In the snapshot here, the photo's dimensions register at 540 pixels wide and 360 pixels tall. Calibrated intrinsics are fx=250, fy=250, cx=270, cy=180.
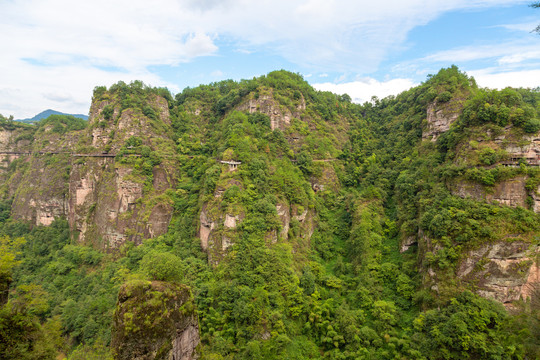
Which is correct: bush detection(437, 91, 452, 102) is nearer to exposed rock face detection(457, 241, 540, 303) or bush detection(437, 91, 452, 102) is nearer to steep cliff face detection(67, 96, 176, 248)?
exposed rock face detection(457, 241, 540, 303)

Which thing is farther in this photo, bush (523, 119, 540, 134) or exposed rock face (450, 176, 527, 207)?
bush (523, 119, 540, 134)

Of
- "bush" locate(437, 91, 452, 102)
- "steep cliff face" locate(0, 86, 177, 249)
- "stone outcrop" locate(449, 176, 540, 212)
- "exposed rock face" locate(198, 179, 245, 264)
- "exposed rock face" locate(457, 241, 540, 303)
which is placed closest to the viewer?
"exposed rock face" locate(457, 241, 540, 303)

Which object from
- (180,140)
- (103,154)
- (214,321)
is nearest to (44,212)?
(103,154)

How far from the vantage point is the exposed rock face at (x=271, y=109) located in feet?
173

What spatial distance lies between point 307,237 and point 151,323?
3148 centimetres

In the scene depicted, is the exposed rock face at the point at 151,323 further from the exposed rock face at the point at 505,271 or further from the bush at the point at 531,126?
the bush at the point at 531,126

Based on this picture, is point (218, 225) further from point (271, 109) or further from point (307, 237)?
point (271, 109)

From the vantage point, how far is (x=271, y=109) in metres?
52.6

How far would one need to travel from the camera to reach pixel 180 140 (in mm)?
53312

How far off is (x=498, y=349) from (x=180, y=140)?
5506 centimetres

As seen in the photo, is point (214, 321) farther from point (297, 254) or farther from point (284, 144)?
point (284, 144)

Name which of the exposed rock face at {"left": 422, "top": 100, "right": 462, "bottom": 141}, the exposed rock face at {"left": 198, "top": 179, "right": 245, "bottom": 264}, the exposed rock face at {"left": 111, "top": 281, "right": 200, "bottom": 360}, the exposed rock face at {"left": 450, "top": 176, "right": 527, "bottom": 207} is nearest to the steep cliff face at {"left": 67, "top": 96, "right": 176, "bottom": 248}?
the exposed rock face at {"left": 198, "top": 179, "right": 245, "bottom": 264}

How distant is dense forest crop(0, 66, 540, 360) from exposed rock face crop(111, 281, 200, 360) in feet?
3.73

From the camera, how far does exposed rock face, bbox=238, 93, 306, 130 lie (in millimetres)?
52688
